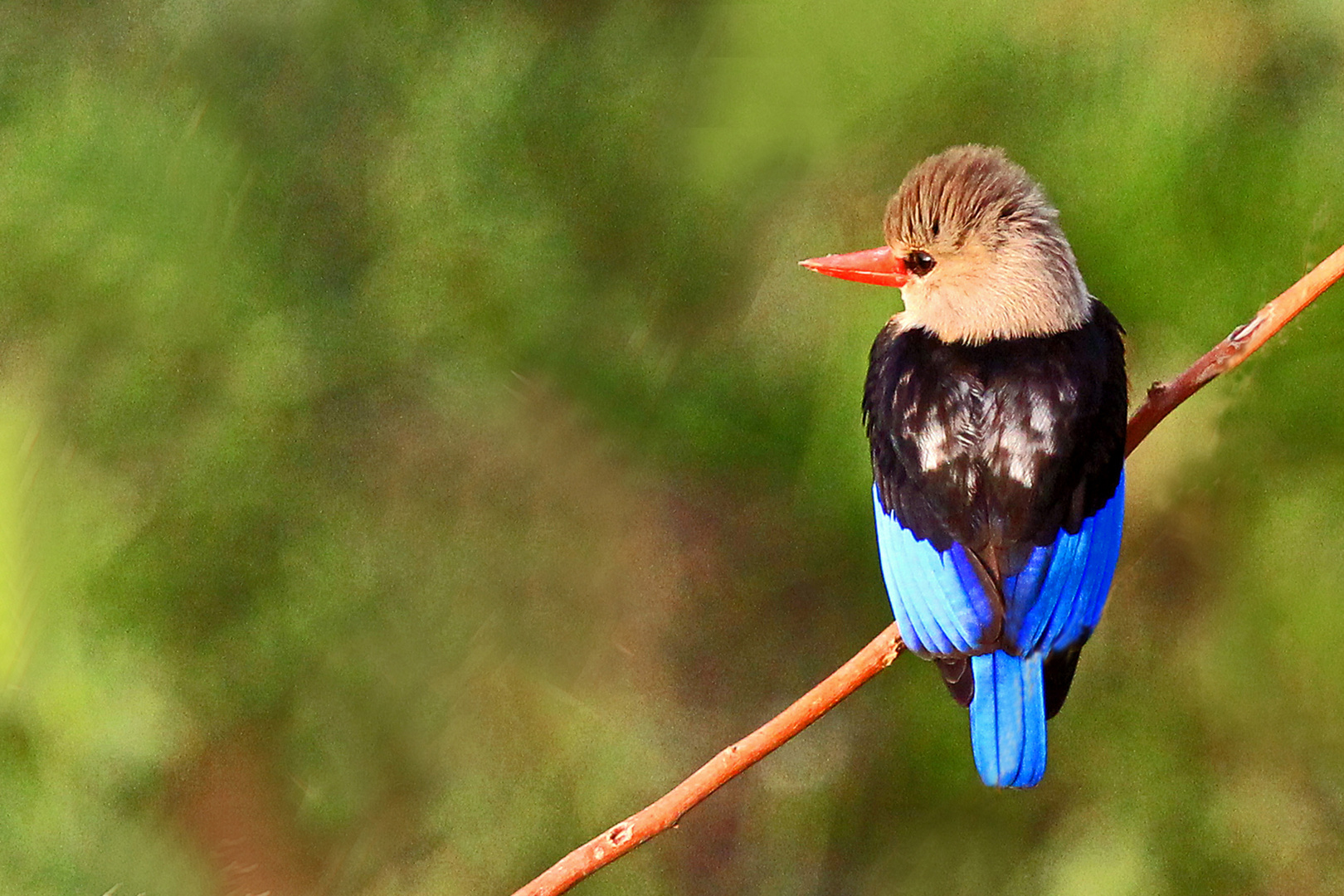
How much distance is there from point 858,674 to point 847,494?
1.00 metres

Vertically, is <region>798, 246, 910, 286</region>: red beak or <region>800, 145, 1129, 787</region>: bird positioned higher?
<region>798, 246, 910, 286</region>: red beak

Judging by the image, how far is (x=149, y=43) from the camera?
10.1 feet

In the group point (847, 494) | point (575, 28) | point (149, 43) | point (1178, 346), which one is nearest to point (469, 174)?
point (575, 28)

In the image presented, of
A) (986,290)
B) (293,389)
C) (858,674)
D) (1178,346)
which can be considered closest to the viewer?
(858,674)

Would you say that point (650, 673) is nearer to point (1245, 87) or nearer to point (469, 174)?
point (469, 174)

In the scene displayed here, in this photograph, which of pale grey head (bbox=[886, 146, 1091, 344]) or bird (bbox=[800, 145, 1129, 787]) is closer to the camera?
bird (bbox=[800, 145, 1129, 787])

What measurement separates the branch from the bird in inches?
3.1

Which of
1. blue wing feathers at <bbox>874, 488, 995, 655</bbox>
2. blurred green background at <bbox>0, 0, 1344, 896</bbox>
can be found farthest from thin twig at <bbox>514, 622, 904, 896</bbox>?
blurred green background at <bbox>0, 0, 1344, 896</bbox>

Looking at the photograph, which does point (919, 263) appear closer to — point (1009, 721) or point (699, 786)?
point (1009, 721)

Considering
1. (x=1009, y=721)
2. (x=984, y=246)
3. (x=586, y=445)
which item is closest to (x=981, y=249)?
(x=984, y=246)

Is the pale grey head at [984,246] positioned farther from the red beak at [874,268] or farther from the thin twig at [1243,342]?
the thin twig at [1243,342]

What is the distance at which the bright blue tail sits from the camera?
1899 millimetres

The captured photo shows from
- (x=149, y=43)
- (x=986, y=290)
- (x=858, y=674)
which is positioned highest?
(x=149, y=43)

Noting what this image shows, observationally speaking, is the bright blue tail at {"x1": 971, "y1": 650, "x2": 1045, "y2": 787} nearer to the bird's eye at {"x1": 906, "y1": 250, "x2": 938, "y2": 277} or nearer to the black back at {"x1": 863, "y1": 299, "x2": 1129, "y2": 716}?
the black back at {"x1": 863, "y1": 299, "x2": 1129, "y2": 716}
